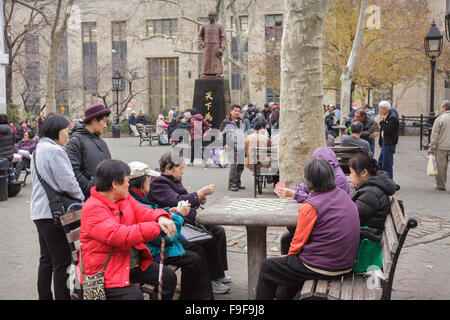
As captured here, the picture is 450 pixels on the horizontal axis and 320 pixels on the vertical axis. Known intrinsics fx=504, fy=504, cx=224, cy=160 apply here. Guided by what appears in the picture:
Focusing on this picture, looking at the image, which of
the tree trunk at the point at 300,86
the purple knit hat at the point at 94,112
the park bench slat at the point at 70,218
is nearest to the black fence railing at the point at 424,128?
the tree trunk at the point at 300,86

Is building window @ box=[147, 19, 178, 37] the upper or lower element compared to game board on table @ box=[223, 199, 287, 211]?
upper

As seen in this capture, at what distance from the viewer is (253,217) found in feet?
13.8

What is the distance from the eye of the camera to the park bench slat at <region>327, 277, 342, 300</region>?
365cm

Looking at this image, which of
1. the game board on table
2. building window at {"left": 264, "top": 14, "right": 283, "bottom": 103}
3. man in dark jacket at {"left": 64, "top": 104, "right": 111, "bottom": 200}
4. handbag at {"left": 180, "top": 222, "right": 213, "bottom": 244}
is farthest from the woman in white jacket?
building window at {"left": 264, "top": 14, "right": 283, "bottom": 103}

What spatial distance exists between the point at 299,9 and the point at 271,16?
4335 cm

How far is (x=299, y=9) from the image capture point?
7.96 m

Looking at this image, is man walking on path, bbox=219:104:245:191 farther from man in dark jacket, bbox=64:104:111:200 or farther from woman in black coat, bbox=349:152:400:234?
woman in black coat, bbox=349:152:400:234

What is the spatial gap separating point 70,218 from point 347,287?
87.9 inches

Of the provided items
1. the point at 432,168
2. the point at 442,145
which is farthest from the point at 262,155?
the point at 442,145

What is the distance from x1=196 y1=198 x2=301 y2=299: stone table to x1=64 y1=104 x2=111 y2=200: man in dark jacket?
4.16 feet

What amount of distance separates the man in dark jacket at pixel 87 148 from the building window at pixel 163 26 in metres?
47.8

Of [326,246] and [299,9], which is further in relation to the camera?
[299,9]
